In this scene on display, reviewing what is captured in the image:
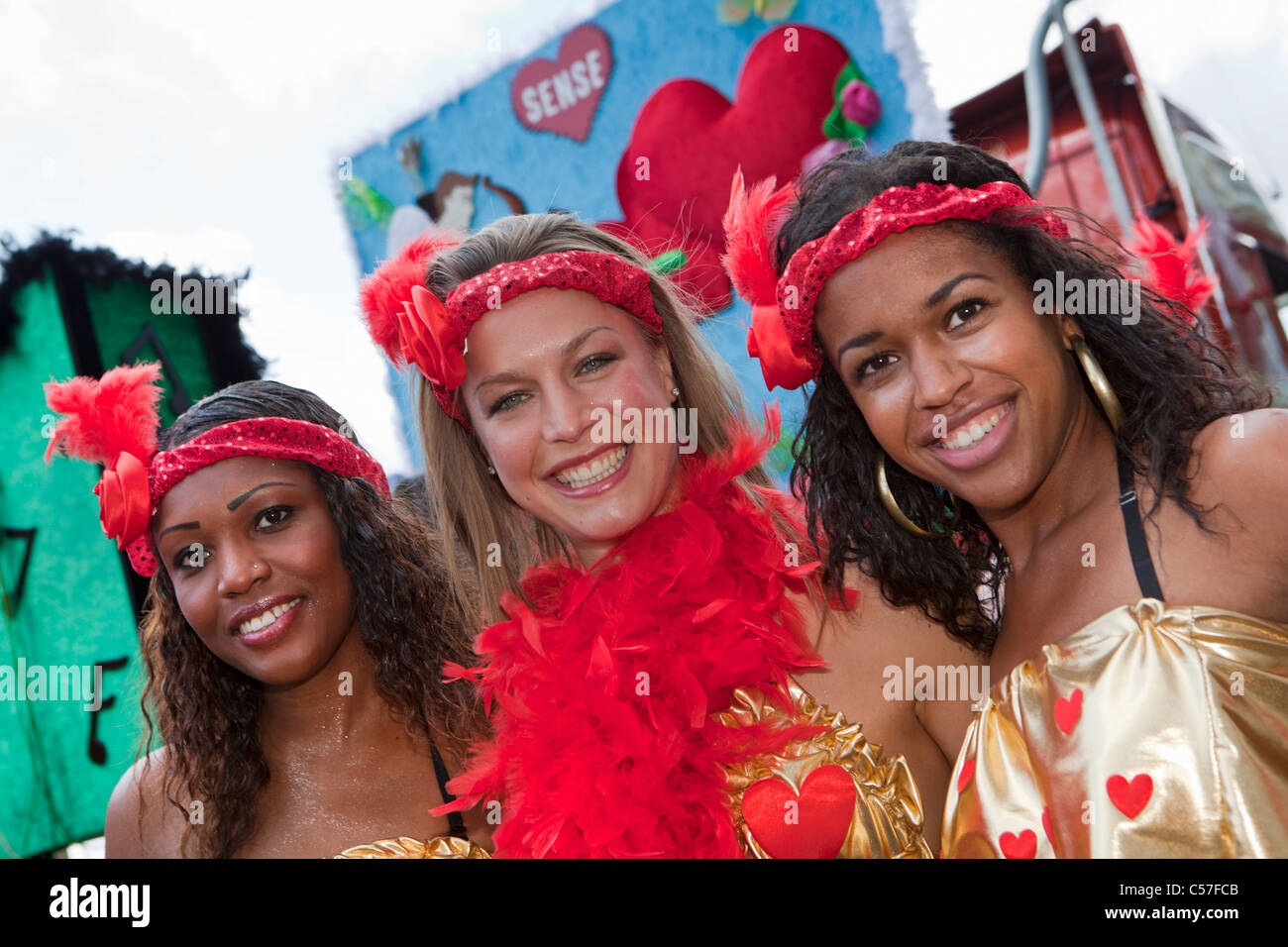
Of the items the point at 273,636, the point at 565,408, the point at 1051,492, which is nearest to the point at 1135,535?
the point at 1051,492

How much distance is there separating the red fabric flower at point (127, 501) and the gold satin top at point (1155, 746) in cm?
140

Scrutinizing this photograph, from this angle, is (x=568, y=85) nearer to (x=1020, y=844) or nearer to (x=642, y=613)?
(x=642, y=613)

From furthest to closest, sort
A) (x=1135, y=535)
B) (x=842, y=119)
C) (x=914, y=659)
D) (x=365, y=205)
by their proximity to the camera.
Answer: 1. (x=365, y=205)
2. (x=842, y=119)
3. (x=914, y=659)
4. (x=1135, y=535)

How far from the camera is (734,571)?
1.59 metres

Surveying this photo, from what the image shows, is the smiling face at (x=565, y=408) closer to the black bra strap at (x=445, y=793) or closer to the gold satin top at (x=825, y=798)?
the gold satin top at (x=825, y=798)

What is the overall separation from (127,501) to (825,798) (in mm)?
1222

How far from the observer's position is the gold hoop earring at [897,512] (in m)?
1.51

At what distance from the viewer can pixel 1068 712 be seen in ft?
3.81

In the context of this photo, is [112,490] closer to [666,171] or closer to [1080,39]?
[666,171]

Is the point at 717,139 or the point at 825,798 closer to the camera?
the point at 825,798

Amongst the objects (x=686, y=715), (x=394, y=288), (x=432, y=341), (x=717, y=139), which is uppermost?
(x=717, y=139)
